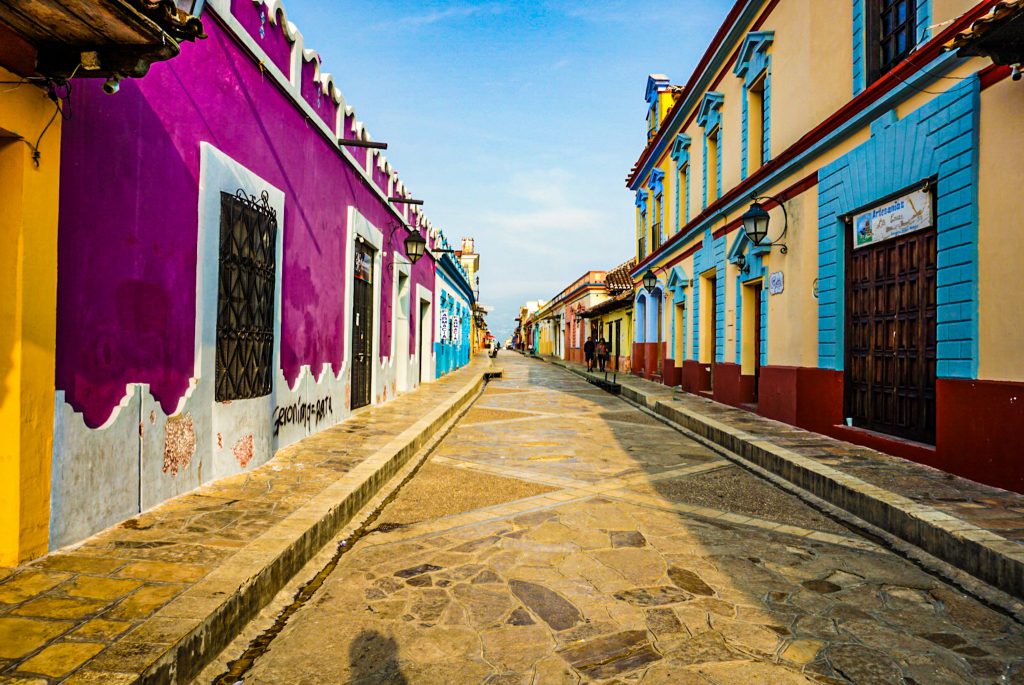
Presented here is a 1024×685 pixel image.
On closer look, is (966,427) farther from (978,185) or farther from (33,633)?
(33,633)

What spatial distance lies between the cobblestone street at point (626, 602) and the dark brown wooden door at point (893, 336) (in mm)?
2333

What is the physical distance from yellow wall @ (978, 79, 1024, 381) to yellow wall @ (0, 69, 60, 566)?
6.95 meters

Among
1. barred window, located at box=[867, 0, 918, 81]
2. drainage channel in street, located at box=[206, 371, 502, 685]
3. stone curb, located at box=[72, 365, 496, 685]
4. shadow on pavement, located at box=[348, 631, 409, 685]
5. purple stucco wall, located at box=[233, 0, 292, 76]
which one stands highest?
barred window, located at box=[867, 0, 918, 81]

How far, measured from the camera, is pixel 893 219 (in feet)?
23.1

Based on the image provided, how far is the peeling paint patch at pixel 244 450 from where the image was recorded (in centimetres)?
532

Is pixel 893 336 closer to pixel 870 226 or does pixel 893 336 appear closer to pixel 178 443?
pixel 870 226

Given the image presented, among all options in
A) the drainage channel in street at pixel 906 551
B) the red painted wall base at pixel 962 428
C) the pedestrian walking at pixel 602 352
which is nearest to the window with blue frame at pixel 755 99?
the red painted wall base at pixel 962 428

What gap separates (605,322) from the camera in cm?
3228

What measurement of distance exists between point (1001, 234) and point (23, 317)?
7158 millimetres

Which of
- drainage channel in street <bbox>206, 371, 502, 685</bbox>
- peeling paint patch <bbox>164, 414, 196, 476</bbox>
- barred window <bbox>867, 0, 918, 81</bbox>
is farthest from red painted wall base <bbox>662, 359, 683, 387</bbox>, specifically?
peeling paint patch <bbox>164, 414, 196, 476</bbox>

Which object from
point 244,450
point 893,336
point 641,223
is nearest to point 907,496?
point 893,336

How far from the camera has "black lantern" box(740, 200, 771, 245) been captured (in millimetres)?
10047

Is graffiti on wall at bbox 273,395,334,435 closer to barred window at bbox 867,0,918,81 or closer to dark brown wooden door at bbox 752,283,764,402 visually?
barred window at bbox 867,0,918,81

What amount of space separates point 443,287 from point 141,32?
57.2 feet
